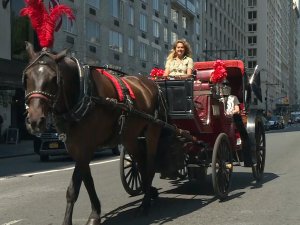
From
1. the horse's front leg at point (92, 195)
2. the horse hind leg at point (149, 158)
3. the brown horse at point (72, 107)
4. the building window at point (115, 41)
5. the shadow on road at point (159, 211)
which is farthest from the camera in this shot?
the building window at point (115, 41)

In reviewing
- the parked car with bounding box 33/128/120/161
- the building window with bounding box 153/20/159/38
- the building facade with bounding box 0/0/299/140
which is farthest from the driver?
the building window with bounding box 153/20/159/38

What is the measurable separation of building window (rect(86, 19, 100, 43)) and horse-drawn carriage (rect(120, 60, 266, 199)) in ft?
87.6

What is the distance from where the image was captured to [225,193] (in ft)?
27.3

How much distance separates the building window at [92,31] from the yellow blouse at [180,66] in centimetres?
2721

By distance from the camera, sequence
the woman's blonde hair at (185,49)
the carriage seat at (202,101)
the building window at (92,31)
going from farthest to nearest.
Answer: the building window at (92,31)
the woman's blonde hair at (185,49)
the carriage seat at (202,101)

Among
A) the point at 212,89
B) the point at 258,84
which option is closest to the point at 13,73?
the point at 258,84

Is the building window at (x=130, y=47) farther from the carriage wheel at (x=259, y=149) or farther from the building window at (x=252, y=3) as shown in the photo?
the building window at (x=252, y=3)

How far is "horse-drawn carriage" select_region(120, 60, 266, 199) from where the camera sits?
7.96 metres

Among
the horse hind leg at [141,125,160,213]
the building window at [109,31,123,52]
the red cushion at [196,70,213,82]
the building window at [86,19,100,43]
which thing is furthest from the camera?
the building window at [109,31,123,52]

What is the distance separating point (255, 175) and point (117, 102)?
16.4ft

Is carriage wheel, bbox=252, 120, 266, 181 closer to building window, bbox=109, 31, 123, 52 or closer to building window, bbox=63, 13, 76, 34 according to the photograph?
building window, bbox=63, 13, 76, 34

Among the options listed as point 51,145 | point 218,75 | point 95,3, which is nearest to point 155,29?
point 95,3

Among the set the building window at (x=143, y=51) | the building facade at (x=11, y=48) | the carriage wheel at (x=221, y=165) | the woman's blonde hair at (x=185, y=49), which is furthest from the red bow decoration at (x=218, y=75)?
the building window at (x=143, y=51)

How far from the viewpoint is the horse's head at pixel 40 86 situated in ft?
16.2
